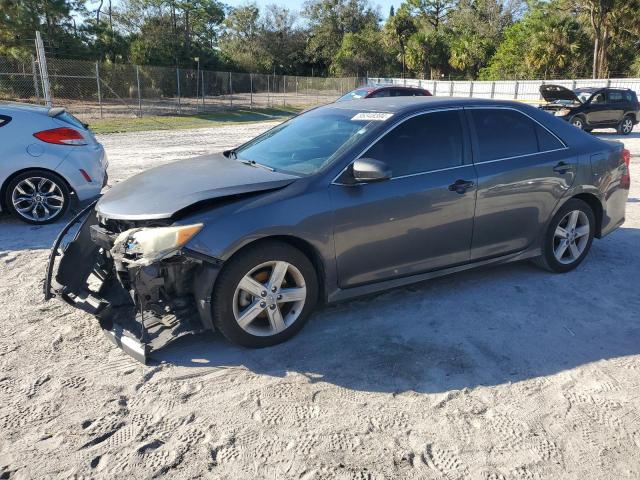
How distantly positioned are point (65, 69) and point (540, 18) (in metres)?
34.1

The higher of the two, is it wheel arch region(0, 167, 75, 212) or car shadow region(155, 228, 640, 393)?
wheel arch region(0, 167, 75, 212)

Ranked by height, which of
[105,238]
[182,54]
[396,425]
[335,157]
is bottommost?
[396,425]

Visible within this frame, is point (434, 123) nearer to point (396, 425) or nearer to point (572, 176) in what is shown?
point (572, 176)

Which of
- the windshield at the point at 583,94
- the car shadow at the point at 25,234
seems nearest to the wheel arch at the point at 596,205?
the car shadow at the point at 25,234

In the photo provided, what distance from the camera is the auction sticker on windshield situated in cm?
422

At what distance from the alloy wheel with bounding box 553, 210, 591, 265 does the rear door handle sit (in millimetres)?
430

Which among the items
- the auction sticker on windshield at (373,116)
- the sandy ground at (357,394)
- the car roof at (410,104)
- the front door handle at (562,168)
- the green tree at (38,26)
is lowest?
the sandy ground at (357,394)

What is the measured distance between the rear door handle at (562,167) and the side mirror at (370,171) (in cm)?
193

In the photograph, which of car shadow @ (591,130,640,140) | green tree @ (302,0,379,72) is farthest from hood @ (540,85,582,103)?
green tree @ (302,0,379,72)

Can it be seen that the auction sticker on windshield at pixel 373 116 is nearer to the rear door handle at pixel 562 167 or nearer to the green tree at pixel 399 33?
the rear door handle at pixel 562 167

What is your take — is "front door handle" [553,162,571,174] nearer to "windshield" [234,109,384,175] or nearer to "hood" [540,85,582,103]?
"windshield" [234,109,384,175]

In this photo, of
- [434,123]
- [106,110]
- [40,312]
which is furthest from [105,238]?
[106,110]

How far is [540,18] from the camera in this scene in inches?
1628

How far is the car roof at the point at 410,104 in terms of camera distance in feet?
14.3
